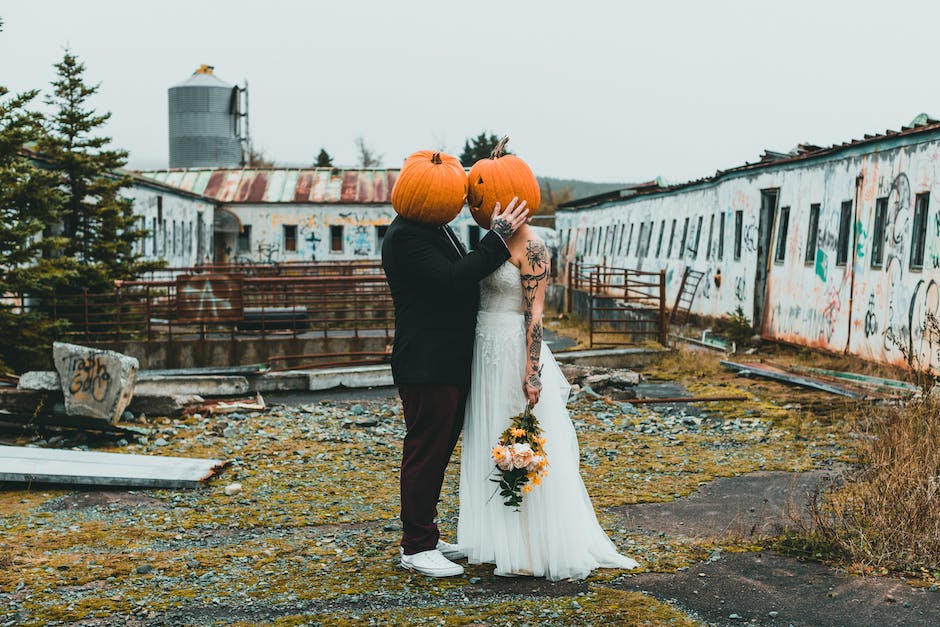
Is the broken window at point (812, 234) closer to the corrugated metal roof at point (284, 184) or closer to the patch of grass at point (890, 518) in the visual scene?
the patch of grass at point (890, 518)

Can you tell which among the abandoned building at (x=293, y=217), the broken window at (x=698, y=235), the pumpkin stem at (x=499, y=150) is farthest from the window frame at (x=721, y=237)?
the abandoned building at (x=293, y=217)

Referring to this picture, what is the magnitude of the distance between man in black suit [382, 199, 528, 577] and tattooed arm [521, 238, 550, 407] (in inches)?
7.1

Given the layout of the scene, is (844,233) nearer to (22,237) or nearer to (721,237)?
(721,237)

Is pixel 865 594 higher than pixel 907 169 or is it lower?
lower

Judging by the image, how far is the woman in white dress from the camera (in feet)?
18.1

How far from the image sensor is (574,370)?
51.2 ft

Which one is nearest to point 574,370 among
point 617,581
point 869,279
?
point 869,279

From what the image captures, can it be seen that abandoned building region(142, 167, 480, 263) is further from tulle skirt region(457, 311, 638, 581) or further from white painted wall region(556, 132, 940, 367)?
tulle skirt region(457, 311, 638, 581)

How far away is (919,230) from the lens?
1512cm

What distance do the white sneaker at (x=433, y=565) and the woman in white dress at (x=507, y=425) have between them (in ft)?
0.72

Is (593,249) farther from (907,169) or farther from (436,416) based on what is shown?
(436,416)

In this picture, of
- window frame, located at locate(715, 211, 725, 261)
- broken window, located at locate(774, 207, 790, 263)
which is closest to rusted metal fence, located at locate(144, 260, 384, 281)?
window frame, located at locate(715, 211, 725, 261)

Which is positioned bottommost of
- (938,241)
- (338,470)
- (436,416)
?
(338,470)

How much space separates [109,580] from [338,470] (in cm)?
366
